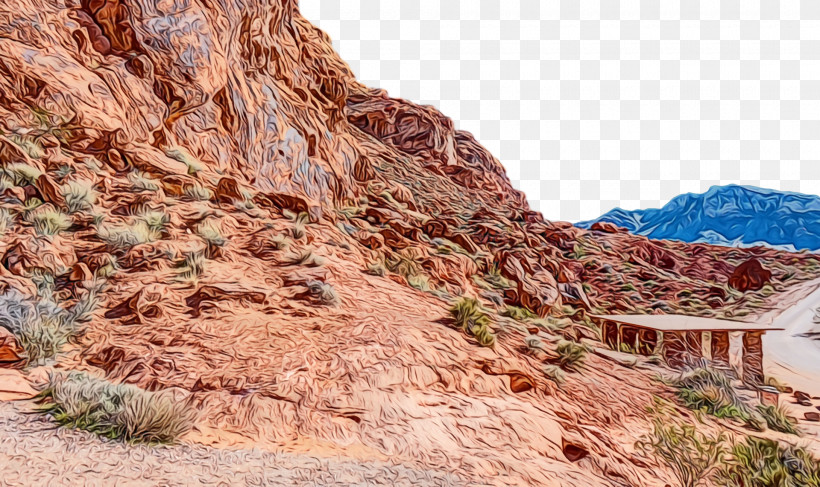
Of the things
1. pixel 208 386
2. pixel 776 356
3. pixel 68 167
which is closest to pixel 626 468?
pixel 208 386

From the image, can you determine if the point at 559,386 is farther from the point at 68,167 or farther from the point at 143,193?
the point at 68,167

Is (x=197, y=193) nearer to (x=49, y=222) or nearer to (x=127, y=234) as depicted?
(x=127, y=234)

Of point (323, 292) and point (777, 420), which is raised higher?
point (323, 292)

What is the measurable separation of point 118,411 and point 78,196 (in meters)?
6.45

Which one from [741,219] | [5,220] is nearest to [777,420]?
[5,220]

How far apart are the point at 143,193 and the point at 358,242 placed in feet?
14.9

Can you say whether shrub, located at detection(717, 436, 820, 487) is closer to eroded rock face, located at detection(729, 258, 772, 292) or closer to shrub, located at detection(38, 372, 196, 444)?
shrub, located at detection(38, 372, 196, 444)

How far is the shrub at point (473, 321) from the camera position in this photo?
32.8 ft

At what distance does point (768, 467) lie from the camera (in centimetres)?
846

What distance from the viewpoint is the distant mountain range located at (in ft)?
107

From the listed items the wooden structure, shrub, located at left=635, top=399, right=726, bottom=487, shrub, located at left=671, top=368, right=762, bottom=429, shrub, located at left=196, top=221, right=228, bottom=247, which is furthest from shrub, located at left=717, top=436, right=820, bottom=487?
shrub, located at left=196, top=221, right=228, bottom=247

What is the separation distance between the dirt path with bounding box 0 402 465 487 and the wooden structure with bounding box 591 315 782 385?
28.3ft

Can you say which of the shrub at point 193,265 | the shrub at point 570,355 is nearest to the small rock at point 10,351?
the shrub at point 193,265

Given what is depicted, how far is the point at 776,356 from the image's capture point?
59.5 ft
